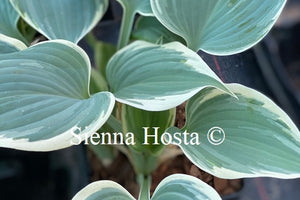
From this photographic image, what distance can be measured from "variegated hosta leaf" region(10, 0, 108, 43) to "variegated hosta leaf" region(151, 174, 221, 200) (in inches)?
8.7

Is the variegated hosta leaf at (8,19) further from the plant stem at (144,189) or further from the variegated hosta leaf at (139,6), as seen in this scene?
the plant stem at (144,189)

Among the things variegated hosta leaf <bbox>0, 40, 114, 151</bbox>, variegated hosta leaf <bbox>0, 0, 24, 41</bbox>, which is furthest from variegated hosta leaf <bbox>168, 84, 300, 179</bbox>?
variegated hosta leaf <bbox>0, 0, 24, 41</bbox>

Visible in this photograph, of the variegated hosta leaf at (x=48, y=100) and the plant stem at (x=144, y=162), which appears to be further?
the plant stem at (x=144, y=162)

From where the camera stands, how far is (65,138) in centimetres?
31

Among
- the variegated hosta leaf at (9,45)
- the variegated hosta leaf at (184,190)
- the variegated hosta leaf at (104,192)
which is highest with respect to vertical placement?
the variegated hosta leaf at (9,45)

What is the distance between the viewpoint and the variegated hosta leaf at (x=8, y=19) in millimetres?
503

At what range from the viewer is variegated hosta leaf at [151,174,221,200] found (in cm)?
35

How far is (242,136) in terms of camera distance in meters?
0.38

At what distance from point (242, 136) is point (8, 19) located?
359 mm

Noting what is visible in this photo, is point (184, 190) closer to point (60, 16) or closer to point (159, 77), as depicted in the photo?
point (159, 77)

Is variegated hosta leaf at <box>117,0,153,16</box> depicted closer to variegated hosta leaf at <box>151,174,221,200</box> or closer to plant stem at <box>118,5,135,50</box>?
plant stem at <box>118,5,135,50</box>

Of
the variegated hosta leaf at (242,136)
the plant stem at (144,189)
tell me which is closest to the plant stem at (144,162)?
the plant stem at (144,189)

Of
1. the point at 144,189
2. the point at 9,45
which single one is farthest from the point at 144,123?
the point at 9,45

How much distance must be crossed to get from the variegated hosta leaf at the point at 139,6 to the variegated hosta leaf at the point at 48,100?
148 mm
